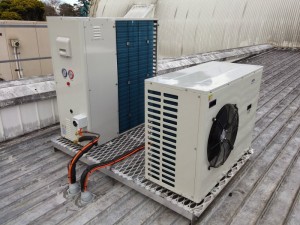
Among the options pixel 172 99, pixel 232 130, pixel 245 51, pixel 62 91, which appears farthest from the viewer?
pixel 245 51

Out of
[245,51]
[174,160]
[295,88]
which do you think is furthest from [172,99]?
[245,51]

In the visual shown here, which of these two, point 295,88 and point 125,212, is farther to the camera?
point 295,88

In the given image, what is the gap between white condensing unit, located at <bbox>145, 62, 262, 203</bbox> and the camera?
1921 mm

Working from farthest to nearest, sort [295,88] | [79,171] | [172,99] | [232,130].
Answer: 1. [295,88]
2. [79,171]
3. [232,130]
4. [172,99]

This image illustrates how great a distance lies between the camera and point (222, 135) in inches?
84.4

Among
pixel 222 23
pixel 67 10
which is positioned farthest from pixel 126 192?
pixel 67 10

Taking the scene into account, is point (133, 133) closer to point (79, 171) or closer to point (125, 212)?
point (79, 171)

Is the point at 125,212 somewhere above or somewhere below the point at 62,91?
below

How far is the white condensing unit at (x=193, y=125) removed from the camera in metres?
1.92

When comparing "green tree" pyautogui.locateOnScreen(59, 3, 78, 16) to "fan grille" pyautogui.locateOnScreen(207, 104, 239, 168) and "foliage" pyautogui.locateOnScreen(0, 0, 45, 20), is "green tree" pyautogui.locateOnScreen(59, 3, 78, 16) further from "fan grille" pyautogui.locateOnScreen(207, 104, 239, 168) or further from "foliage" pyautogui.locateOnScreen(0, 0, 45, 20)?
"fan grille" pyautogui.locateOnScreen(207, 104, 239, 168)

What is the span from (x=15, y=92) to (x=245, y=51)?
6.97m

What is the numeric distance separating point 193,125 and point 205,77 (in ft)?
1.63

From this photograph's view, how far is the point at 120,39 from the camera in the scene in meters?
2.97

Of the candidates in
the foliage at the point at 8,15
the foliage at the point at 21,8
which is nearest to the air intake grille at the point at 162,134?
the foliage at the point at 8,15
